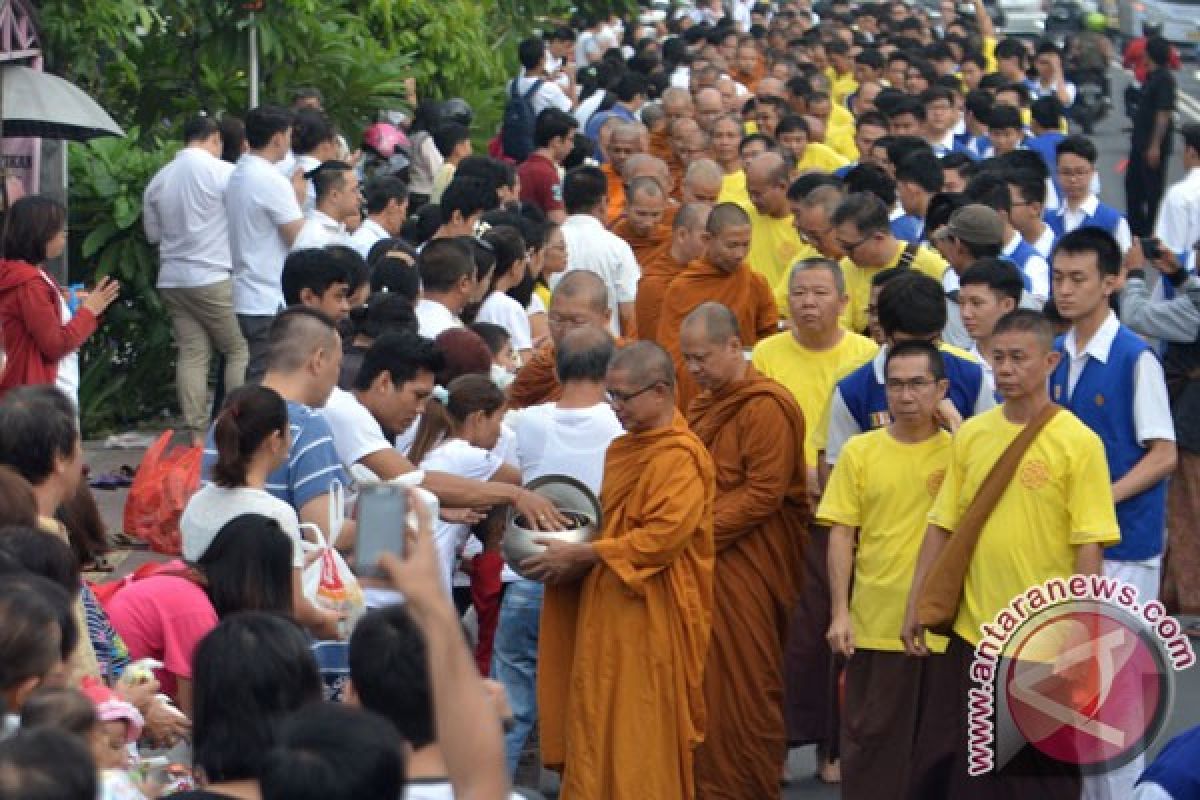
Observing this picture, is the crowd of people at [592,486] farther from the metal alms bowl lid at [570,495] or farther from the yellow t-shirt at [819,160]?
the yellow t-shirt at [819,160]

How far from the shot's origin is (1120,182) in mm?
27438

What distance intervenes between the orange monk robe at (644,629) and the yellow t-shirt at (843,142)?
12.3m

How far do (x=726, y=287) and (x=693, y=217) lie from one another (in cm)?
91

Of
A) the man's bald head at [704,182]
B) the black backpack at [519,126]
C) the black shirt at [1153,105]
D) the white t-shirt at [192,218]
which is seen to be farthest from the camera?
the black shirt at [1153,105]

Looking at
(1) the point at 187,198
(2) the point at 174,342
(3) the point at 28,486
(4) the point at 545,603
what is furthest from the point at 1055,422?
(2) the point at 174,342

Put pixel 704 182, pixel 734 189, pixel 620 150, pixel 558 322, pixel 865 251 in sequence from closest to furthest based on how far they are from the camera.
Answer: pixel 558 322, pixel 865 251, pixel 704 182, pixel 734 189, pixel 620 150

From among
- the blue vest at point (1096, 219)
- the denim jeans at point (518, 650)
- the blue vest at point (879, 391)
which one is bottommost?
the denim jeans at point (518, 650)

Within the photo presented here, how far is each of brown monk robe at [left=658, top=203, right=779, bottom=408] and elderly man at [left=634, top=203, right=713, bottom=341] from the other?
0.51 metres

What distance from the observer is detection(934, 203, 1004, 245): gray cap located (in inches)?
386

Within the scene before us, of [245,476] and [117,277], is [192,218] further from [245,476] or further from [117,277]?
[245,476]

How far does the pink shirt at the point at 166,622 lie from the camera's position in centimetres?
602

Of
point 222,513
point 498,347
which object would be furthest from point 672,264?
point 222,513

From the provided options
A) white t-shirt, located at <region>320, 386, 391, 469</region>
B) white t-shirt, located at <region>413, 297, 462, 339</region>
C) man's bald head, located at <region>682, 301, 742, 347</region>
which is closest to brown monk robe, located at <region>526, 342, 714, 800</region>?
man's bald head, located at <region>682, 301, 742, 347</region>

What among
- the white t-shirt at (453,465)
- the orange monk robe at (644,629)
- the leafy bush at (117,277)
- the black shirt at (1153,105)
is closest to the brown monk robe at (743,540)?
the orange monk robe at (644,629)
